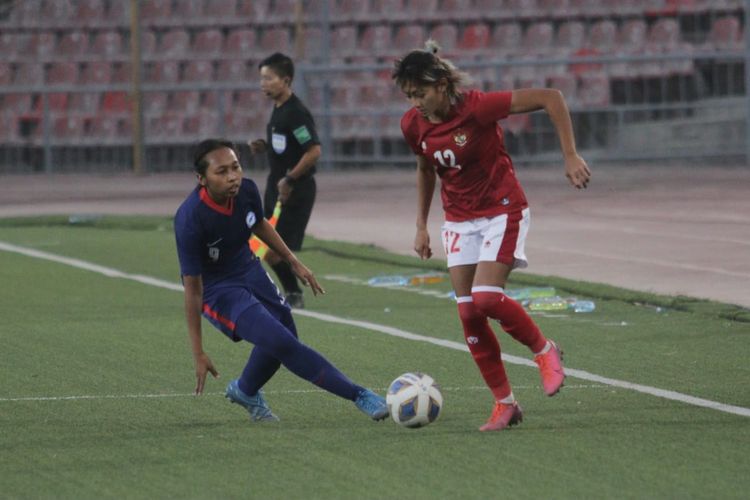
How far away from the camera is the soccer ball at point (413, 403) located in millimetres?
7094

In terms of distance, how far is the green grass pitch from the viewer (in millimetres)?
6102

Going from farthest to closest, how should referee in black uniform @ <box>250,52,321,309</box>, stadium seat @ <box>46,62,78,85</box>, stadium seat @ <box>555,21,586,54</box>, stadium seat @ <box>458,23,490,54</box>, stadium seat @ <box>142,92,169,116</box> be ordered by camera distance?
stadium seat @ <box>46,62,78,85</box> < stadium seat @ <box>142,92,169,116</box> < stadium seat @ <box>458,23,490,54</box> < stadium seat @ <box>555,21,586,54</box> < referee in black uniform @ <box>250,52,321,309</box>

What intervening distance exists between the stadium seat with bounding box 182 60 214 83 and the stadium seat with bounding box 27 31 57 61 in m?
2.80

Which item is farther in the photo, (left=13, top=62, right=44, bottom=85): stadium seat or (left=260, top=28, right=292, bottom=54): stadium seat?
(left=13, top=62, right=44, bottom=85): stadium seat

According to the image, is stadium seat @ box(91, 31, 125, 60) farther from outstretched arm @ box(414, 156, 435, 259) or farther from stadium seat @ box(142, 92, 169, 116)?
outstretched arm @ box(414, 156, 435, 259)

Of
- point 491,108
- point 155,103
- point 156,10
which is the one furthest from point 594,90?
point 491,108

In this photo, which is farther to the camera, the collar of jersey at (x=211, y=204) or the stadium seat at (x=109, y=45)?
the stadium seat at (x=109, y=45)

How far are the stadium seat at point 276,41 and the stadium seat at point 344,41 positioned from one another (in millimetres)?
826

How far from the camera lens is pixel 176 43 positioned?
97.0 feet

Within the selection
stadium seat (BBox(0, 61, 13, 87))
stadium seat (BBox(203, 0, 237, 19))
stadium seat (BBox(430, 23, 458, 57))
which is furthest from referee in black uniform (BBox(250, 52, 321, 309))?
stadium seat (BBox(0, 61, 13, 87))

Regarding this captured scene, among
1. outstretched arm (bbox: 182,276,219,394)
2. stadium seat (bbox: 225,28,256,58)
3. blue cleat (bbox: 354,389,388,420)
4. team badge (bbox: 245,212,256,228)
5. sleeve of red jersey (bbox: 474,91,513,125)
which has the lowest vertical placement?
blue cleat (bbox: 354,389,388,420)


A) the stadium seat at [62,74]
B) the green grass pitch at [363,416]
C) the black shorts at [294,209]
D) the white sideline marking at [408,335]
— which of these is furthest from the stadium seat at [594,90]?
the black shorts at [294,209]

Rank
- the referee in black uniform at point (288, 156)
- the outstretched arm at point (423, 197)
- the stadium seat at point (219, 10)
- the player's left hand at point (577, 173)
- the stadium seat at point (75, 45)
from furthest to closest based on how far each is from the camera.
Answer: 1. the stadium seat at point (75, 45)
2. the stadium seat at point (219, 10)
3. the referee in black uniform at point (288, 156)
4. the outstretched arm at point (423, 197)
5. the player's left hand at point (577, 173)

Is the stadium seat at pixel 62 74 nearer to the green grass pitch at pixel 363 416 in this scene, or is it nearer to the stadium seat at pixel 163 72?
the stadium seat at pixel 163 72
